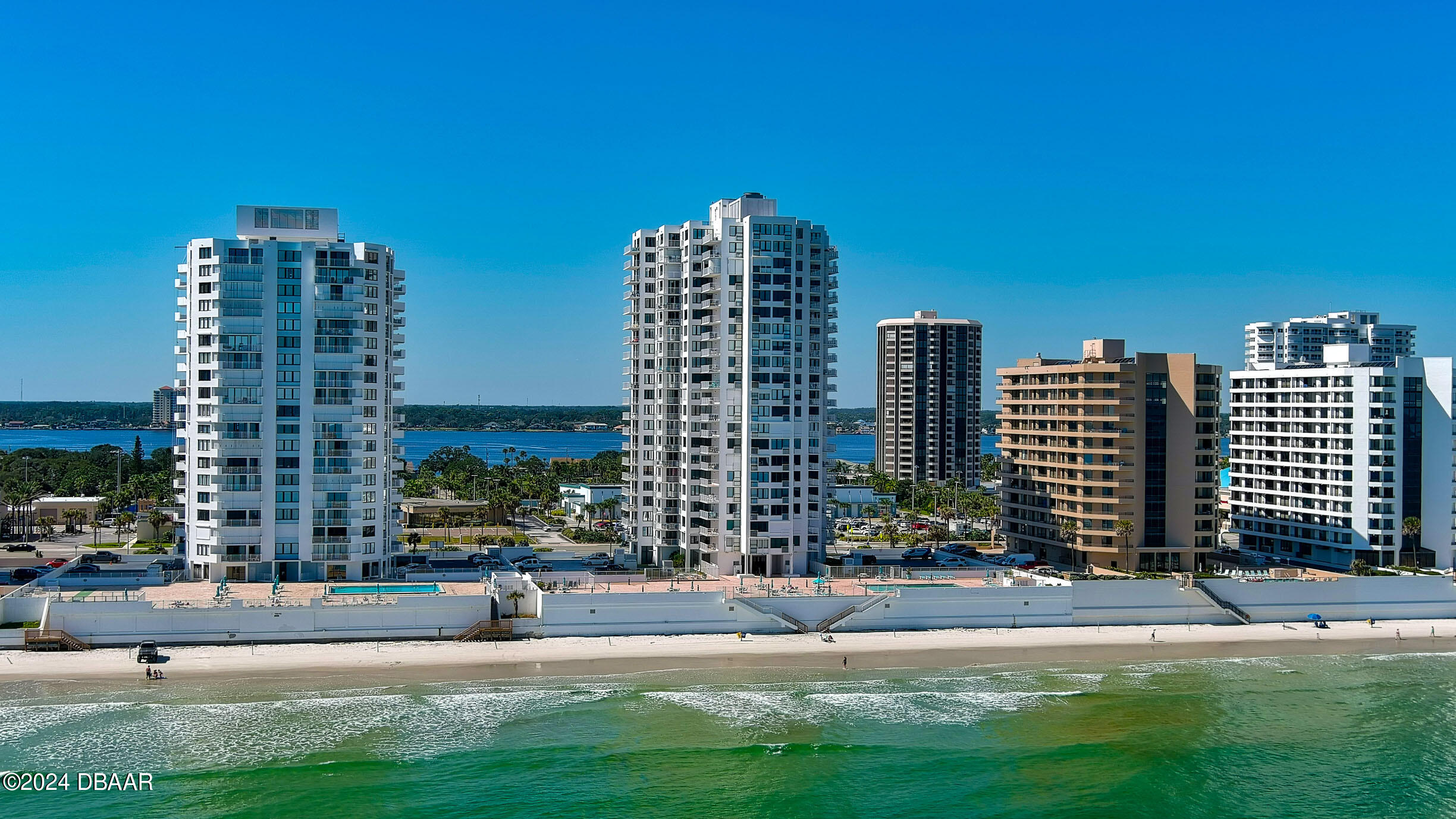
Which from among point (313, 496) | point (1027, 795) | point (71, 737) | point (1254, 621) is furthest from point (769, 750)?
point (1254, 621)

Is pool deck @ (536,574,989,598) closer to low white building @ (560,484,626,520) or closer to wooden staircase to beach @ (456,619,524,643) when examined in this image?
wooden staircase to beach @ (456,619,524,643)

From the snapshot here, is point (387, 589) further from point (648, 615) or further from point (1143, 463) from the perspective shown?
point (1143, 463)

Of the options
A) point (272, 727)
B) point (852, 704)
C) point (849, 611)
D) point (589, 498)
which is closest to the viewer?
point (272, 727)

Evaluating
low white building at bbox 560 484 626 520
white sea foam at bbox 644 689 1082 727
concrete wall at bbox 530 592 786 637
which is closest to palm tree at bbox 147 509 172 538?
low white building at bbox 560 484 626 520

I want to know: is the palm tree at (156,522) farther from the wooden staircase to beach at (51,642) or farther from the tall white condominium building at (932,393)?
the tall white condominium building at (932,393)

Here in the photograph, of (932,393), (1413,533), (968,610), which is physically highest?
(932,393)

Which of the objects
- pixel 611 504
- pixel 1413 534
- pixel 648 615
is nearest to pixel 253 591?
pixel 648 615

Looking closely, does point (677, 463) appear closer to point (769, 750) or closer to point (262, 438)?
point (262, 438)
